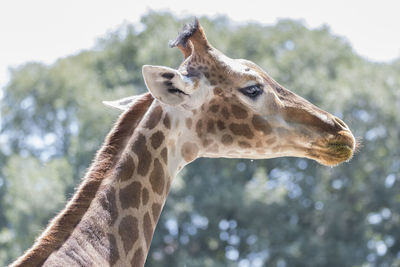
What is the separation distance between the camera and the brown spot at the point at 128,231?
4.77 m

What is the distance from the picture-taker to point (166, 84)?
5.04 metres

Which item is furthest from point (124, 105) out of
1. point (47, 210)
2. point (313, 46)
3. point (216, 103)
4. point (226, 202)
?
point (313, 46)

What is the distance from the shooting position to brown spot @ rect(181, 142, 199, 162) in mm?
5473

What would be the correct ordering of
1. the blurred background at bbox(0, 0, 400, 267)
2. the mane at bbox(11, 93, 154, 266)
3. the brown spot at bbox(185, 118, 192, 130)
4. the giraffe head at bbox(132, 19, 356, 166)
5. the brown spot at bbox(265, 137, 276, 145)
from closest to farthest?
the mane at bbox(11, 93, 154, 266) → the brown spot at bbox(185, 118, 192, 130) → the giraffe head at bbox(132, 19, 356, 166) → the brown spot at bbox(265, 137, 276, 145) → the blurred background at bbox(0, 0, 400, 267)

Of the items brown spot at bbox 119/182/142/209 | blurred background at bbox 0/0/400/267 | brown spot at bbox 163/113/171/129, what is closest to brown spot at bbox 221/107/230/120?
brown spot at bbox 163/113/171/129

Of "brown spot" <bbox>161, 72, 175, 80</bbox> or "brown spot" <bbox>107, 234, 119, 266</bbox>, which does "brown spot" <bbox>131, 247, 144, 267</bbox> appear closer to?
"brown spot" <bbox>107, 234, 119, 266</bbox>

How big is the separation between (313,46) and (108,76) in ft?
35.4

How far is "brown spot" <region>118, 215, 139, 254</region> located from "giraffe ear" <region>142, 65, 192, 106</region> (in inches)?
34.9

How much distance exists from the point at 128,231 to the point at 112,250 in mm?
222

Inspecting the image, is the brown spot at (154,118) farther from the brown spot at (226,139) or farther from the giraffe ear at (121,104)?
the brown spot at (226,139)

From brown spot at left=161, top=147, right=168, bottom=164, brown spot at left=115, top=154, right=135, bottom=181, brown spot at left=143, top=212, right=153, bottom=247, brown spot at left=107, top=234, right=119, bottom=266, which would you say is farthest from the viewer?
brown spot at left=161, top=147, right=168, bottom=164

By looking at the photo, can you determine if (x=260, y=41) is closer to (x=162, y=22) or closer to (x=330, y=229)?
(x=162, y=22)

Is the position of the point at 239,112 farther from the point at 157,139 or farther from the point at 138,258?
the point at 138,258

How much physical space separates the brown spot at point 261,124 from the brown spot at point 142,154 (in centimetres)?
101
